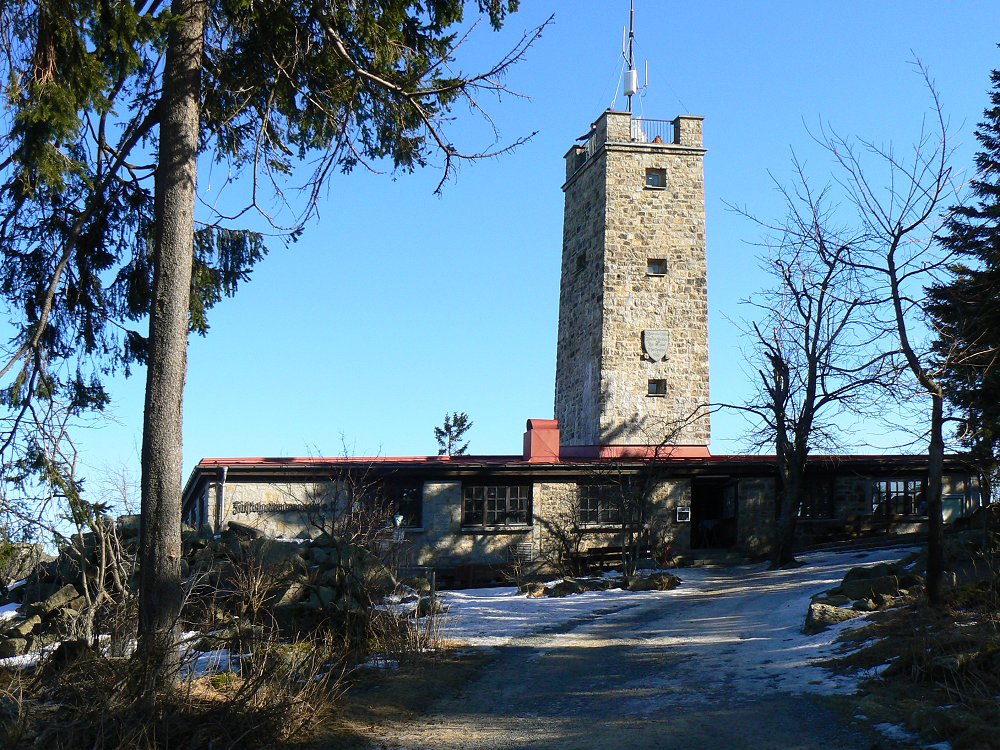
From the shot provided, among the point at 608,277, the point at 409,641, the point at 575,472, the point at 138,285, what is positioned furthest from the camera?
the point at 608,277

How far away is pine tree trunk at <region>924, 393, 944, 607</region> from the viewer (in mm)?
11359

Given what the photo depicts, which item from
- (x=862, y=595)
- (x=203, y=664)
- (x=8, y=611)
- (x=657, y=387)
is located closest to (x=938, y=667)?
(x=862, y=595)

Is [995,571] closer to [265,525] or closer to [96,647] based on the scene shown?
[96,647]

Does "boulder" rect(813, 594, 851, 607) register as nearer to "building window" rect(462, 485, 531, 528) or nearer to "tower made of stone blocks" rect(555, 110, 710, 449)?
"building window" rect(462, 485, 531, 528)

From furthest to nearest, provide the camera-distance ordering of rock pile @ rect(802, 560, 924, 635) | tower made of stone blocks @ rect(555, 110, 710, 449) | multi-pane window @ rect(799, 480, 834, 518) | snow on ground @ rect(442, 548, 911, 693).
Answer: tower made of stone blocks @ rect(555, 110, 710, 449) < multi-pane window @ rect(799, 480, 834, 518) < rock pile @ rect(802, 560, 924, 635) < snow on ground @ rect(442, 548, 911, 693)

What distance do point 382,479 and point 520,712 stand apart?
43.0ft

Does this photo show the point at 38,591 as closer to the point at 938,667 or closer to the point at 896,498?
the point at 938,667

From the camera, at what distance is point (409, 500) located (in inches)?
886

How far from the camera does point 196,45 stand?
29.5 feet

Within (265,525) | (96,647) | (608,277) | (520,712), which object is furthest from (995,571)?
(608,277)

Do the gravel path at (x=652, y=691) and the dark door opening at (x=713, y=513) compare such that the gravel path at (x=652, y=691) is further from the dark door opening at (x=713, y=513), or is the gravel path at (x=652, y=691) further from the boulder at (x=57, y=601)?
the dark door opening at (x=713, y=513)

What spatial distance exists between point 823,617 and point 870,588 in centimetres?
164

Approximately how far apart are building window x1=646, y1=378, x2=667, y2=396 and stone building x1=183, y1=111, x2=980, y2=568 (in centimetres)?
5

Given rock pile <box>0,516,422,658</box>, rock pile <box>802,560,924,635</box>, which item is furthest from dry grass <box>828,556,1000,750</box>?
rock pile <box>0,516,422,658</box>
